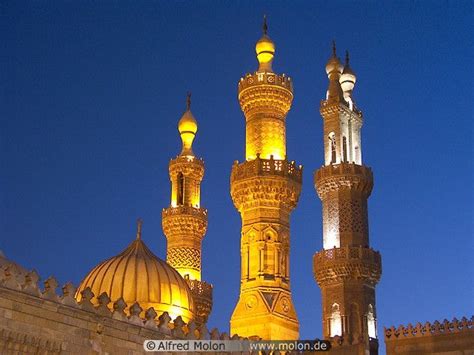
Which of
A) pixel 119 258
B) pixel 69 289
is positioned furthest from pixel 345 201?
pixel 69 289

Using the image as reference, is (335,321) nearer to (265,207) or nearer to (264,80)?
(265,207)

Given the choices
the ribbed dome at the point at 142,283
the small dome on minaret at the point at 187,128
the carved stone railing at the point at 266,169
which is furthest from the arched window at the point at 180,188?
the ribbed dome at the point at 142,283

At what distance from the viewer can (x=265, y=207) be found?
2442 centimetres

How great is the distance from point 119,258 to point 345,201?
949 cm

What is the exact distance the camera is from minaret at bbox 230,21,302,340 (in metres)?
23.1

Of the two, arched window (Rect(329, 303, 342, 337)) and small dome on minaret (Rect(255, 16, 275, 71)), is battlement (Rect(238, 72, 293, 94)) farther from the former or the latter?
arched window (Rect(329, 303, 342, 337))

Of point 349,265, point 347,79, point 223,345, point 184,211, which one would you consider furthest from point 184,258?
point 223,345

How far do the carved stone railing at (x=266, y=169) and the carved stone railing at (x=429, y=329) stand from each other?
21.6 ft

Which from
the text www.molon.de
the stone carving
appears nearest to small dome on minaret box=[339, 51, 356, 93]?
the stone carving

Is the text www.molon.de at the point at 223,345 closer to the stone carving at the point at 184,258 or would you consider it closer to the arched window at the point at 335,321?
the arched window at the point at 335,321

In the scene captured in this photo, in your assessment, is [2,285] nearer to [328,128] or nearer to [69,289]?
[69,289]

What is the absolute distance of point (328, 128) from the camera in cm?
2761

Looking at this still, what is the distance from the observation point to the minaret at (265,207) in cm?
2312

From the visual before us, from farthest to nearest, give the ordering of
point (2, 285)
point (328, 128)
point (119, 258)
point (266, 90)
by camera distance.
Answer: point (328, 128) → point (266, 90) → point (119, 258) → point (2, 285)
